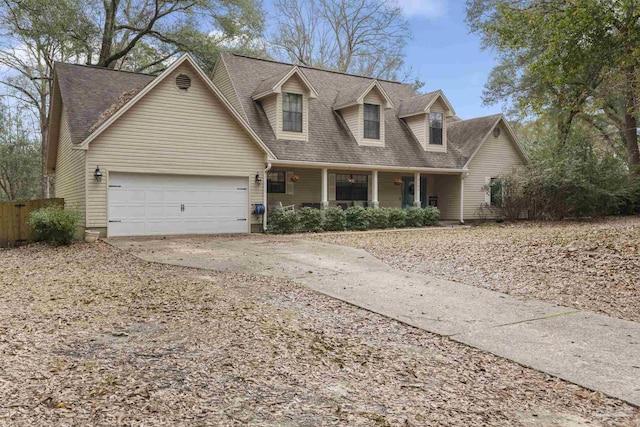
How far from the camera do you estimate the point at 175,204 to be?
14.8 m

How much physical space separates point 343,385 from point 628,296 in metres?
5.03

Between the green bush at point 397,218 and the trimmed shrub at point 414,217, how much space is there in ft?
0.81

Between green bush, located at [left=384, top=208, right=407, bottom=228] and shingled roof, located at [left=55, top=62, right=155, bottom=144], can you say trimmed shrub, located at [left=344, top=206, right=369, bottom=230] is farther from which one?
shingled roof, located at [left=55, top=62, right=155, bottom=144]

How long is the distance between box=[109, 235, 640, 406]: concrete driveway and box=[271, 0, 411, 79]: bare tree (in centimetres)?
2314

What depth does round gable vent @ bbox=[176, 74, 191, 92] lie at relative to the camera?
1445 centimetres

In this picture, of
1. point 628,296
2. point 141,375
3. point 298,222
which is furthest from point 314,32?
point 141,375

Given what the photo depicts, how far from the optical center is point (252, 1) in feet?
77.8

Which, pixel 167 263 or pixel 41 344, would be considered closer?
pixel 41 344

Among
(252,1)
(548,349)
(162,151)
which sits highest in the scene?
(252,1)

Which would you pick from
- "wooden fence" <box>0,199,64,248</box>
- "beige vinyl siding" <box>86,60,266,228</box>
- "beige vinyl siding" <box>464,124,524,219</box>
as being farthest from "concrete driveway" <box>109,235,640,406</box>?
"beige vinyl siding" <box>464,124,524,219</box>

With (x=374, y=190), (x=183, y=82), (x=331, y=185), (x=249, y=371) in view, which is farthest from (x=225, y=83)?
(x=249, y=371)

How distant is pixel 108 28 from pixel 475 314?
23565mm

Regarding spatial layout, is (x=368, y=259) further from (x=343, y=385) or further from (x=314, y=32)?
(x=314, y=32)

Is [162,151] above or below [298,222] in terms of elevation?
above
